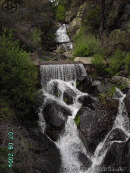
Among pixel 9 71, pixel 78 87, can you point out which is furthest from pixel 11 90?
pixel 78 87

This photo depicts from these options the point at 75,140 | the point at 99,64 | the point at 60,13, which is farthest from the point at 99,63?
the point at 60,13

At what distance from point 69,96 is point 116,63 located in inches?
173

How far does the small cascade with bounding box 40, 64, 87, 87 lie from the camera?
33.1 feet

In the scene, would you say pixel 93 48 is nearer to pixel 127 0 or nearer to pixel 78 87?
pixel 78 87

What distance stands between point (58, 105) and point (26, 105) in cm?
178

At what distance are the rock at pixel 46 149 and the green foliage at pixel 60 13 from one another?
23417mm

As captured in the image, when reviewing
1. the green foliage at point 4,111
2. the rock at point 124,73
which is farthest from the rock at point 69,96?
the rock at point 124,73

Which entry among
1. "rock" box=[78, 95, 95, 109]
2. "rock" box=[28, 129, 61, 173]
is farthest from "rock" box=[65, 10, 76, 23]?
"rock" box=[28, 129, 61, 173]

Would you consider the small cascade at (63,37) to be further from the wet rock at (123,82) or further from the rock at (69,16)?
the wet rock at (123,82)

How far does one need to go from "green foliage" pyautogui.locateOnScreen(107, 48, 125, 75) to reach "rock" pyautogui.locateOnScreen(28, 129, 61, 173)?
21.5 ft

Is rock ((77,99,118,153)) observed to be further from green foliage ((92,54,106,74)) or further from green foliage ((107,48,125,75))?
green foliage ((92,54,106,74))

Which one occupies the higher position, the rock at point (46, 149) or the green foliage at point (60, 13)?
the green foliage at point (60, 13)

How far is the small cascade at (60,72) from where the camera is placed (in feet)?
33.1

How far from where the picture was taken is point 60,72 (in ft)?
33.6
